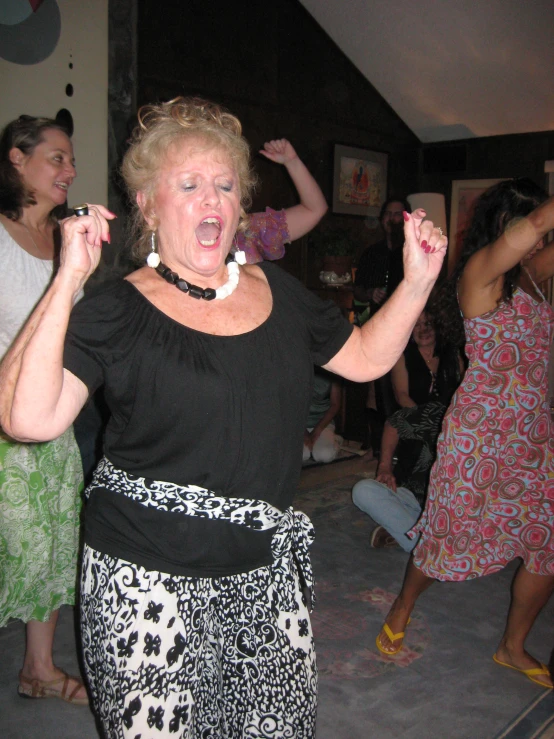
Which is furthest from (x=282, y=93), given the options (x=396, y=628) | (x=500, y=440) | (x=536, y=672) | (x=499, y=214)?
(x=536, y=672)

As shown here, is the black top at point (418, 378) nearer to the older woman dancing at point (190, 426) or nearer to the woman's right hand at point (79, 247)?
the older woman dancing at point (190, 426)

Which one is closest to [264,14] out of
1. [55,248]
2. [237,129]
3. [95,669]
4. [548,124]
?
[548,124]

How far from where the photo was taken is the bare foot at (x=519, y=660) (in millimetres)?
2305

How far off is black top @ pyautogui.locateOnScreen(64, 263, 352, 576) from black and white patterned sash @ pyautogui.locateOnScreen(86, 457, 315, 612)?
0.01 meters

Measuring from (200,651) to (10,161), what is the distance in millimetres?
1628

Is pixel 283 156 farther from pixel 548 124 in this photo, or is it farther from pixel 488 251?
pixel 548 124

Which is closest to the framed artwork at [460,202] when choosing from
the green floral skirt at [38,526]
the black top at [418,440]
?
the black top at [418,440]

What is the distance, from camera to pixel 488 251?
2055mm

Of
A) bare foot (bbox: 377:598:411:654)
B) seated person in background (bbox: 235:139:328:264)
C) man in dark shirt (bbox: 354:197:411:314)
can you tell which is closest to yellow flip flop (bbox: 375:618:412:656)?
bare foot (bbox: 377:598:411:654)

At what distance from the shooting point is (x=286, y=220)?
303cm

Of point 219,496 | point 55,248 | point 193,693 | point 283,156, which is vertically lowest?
point 193,693

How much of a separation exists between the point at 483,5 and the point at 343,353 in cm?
472

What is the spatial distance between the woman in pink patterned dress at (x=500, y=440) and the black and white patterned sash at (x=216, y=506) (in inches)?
40.4

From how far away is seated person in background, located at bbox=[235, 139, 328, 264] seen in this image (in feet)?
8.55
